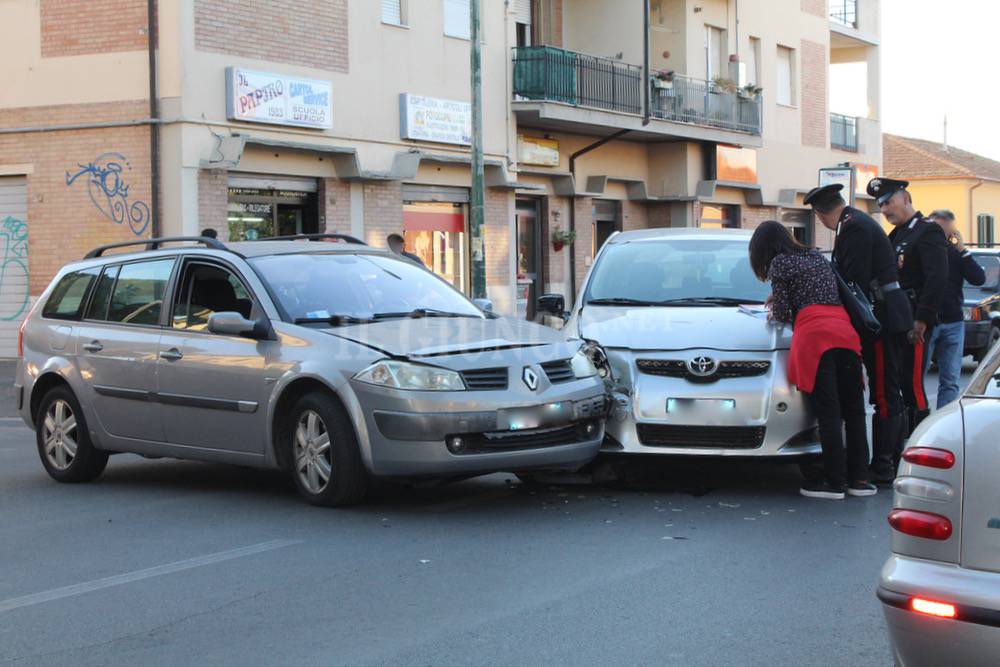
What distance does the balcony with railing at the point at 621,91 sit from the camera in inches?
979

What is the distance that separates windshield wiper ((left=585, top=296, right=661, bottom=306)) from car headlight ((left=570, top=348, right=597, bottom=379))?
47.4 inches

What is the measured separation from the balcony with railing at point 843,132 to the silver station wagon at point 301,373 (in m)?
31.4

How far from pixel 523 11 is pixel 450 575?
73.9 feet

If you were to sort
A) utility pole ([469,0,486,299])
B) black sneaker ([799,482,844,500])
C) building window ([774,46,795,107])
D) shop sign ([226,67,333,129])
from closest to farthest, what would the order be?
black sneaker ([799,482,844,500])
utility pole ([469,0,486,299])
shop sign ([226,67,333,129])
building window ([774,46,795,107])

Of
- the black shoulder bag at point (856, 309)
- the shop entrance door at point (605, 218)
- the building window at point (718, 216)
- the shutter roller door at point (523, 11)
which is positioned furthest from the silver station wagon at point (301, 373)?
the building window at point (718, 216)

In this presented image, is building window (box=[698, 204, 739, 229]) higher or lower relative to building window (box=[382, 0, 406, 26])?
lower

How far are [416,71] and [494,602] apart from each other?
17804 millimetres

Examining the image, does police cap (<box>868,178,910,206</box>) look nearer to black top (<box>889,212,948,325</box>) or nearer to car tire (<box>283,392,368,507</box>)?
black top (<box>889,212,948,325</box>)

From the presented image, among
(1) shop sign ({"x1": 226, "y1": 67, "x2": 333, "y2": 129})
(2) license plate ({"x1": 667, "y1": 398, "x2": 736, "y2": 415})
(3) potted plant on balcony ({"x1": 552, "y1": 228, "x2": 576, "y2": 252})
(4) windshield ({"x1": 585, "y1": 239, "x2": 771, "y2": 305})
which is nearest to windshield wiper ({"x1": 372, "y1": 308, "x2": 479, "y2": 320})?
(4) windshield ({"x1": 585, "y1": 239, "x2": 771, "y2": 305})

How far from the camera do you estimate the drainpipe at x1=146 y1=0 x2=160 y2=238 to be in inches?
735

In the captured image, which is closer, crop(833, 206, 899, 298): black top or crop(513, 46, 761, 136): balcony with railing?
crop(833, 206, 899, 298): black top

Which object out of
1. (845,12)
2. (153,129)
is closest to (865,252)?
(153,129)

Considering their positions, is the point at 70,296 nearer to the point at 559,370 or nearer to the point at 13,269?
the point at 559,370

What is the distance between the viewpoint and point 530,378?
24.8 ft
